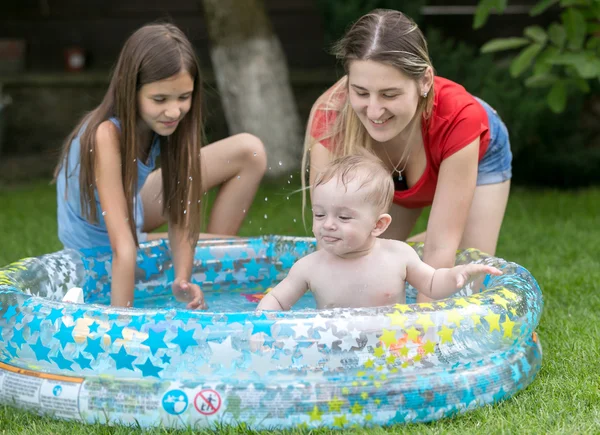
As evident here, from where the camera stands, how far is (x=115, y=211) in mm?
3260

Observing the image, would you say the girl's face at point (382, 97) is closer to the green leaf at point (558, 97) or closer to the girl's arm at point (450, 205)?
the girl's arm at point (450, 205)

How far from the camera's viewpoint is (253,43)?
7008 mm

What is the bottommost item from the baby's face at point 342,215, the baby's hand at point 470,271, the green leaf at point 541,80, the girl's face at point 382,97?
the baby's hand at point 470,271

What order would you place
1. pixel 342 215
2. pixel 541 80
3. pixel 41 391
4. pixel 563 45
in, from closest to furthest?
pixel 41 391 < pixel 342 215 < pixel 563 45 < pixel 541 80

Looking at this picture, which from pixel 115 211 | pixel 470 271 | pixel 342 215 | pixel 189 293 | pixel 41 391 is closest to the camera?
pixel 41 391

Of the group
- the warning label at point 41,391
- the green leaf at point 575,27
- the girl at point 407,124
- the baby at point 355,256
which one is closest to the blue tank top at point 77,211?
the girl at point 407,124

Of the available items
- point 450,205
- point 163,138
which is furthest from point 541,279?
point 163,138

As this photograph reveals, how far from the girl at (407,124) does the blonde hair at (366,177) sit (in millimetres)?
186

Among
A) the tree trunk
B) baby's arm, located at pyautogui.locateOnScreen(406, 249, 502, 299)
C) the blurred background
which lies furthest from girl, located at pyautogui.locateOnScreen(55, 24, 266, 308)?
the tree trunk

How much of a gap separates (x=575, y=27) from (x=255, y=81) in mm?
2883

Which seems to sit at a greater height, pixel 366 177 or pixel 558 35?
pixel 558 35

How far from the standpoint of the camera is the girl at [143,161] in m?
3.29

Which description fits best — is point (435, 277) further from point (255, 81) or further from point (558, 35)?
point (255, 81)

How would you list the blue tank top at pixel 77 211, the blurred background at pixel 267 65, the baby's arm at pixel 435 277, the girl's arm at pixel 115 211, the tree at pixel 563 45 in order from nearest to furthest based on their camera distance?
the baby's arm at pixel 435 277 → the girl's arm at pixel 115 211 → the blue tank top at pixel 77 211 → the tree at pixel 563 45 → the blurred background at pixel 267 65
